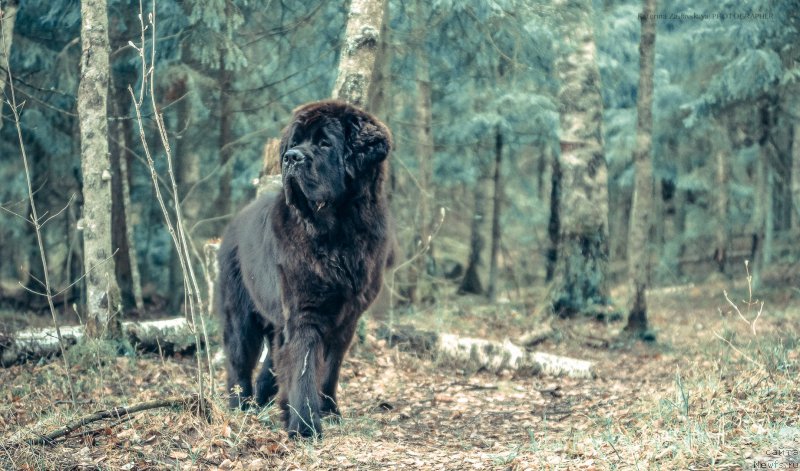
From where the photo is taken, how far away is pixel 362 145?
6.40 metres

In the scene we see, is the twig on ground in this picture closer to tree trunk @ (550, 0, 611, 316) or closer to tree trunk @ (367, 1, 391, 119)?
tree trunk @ (550, 0, 611, 316)

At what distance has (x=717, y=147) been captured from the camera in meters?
20.7

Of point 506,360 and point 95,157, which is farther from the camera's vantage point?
point 506,360

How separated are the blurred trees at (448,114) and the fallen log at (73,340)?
230 centimetres

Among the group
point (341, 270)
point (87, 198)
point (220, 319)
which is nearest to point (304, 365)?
point (341, 270)

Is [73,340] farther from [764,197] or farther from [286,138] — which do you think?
[764,197]

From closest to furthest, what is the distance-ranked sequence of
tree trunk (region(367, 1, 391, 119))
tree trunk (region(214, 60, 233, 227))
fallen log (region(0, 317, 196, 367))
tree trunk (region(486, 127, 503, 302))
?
fallen log (region(0, 317, 196, 367)) < tree trunk (region(367, 1, 391, 119)) < tree trunk (region(214, 60, 233, 227)) < tree trunk (region(486, 127, 503, 302))

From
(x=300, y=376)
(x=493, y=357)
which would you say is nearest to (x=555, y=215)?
(x=493, y=357)

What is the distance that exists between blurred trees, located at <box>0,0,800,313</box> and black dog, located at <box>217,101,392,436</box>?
3180 mm

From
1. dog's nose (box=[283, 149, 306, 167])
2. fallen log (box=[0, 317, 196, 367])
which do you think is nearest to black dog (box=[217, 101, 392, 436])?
dog's nose (box=[283, 149, 306, 167])

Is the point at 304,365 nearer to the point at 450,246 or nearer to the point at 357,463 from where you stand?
the point at 357,463

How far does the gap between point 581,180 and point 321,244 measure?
7.11 meters

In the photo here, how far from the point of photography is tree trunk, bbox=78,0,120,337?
29.2ft

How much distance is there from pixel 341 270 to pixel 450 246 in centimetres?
1618
